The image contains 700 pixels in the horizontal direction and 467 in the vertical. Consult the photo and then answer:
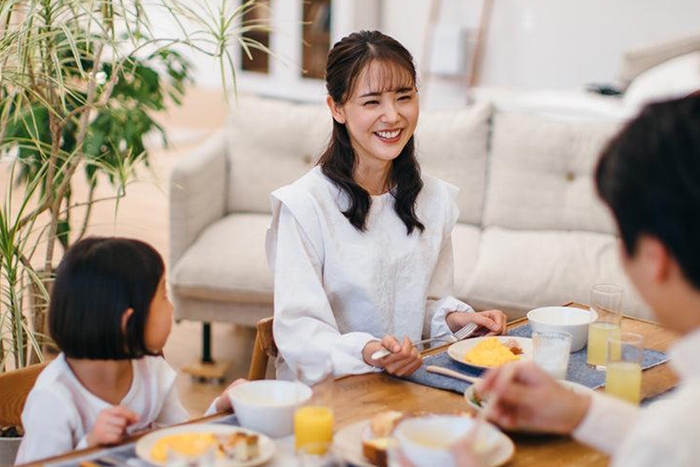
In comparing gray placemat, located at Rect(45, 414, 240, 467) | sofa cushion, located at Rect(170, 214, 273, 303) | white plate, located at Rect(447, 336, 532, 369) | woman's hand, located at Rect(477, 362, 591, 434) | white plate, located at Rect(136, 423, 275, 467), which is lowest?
sofa cushion, located at Rect(170, 214, 273, 303)

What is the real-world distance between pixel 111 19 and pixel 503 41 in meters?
4.96

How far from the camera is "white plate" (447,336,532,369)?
2.01 metres

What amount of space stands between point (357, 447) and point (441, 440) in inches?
5.5

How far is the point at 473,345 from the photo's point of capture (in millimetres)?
2080

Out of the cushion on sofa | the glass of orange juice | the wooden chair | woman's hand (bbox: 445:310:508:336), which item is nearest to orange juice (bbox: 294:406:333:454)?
the glass of orange juice

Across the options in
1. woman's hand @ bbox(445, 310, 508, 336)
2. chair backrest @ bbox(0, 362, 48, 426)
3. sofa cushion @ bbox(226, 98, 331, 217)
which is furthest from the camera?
sofa cushion @ bbox(226, 98, 331, 217)

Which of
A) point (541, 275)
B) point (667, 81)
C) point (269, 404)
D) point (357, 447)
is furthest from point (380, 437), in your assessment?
point (667, 81)

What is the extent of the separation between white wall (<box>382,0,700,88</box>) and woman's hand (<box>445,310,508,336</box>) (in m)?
→ 4.25

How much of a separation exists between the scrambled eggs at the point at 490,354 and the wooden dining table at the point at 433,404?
0.32ft

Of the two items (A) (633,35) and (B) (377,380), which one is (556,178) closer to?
(B) (377,380)

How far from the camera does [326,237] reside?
226cm

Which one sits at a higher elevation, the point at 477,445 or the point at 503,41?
the point at 503,41

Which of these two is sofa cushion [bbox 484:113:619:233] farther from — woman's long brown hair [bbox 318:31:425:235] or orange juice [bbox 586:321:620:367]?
orange juice [bbox 586:321:620:367]

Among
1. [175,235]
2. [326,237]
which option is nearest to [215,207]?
[175,235]
